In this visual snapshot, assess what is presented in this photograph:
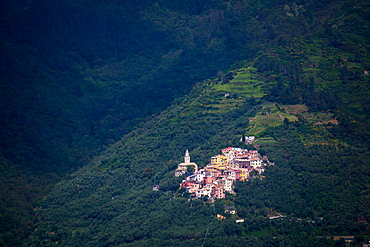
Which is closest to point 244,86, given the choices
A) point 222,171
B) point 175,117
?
point 175,117

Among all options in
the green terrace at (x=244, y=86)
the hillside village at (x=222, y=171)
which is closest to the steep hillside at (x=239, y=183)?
the green terrace at (x=244, y=86)

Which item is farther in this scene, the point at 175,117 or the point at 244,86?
the point at 244,86

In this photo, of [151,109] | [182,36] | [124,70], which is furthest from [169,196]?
[182,36]

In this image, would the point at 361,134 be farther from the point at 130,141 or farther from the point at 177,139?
the point at 130,141

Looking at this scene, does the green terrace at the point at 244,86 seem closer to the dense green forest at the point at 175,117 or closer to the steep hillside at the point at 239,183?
the steep hillside at the point at 239,183

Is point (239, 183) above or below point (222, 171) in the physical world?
below

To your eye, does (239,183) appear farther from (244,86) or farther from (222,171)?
(244,86)
